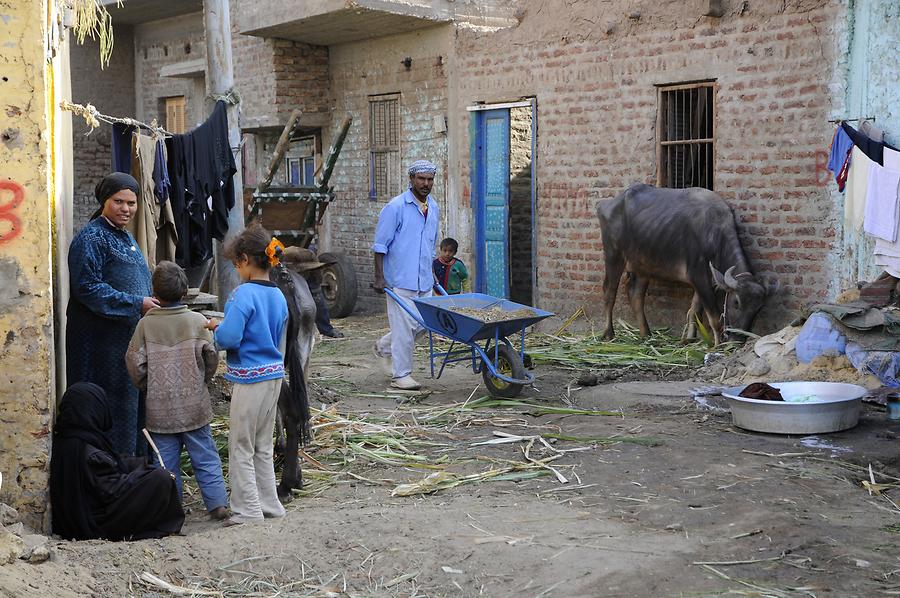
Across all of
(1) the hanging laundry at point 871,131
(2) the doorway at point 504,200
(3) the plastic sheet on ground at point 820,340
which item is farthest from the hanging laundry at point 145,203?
(2) the doorway at point 504,200

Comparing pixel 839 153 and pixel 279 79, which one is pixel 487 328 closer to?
pixel 839 153

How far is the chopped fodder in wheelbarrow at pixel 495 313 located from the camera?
8.95 meters

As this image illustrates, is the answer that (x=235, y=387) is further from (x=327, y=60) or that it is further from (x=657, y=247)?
(x=327, y=60)

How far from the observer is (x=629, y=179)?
12.5m

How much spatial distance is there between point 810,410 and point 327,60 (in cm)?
1176

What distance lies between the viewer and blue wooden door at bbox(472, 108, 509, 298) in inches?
563

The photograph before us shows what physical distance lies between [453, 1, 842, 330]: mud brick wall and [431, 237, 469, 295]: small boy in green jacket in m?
1.54

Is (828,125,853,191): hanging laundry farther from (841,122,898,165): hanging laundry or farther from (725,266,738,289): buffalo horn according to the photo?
(725,266,738,289): buffalo horn

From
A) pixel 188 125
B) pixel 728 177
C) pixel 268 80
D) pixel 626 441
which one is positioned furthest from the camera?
pixel 188 125

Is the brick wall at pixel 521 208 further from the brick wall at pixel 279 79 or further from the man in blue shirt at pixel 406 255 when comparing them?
the man in blue shirt at pixel 406 255

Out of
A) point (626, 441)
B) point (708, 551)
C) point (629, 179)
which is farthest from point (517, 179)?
point (708, 551)

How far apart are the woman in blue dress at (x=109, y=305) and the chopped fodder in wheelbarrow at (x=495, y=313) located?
10.8 ft

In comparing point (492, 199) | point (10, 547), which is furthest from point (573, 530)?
point (492, 199)

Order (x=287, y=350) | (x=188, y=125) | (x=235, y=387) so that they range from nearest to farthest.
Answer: (x=235, y=387) < (x=287, y=350) < (x=188, y=125)
